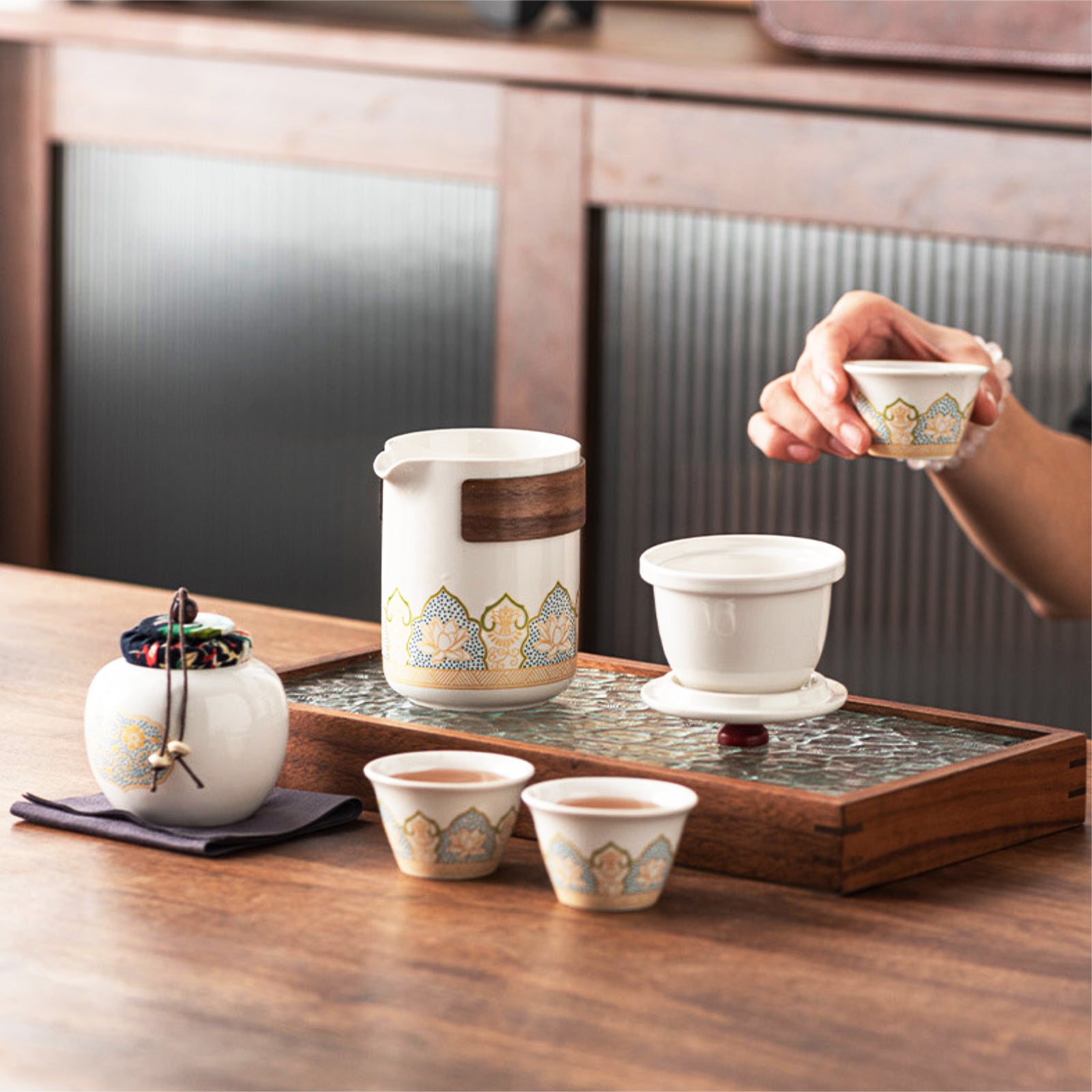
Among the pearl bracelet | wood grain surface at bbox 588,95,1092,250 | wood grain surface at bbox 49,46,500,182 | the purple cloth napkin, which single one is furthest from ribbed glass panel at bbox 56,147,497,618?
the purple cloth napkin

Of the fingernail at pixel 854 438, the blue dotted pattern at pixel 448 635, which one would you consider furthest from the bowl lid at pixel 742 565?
the fingernail at pixel 854 438

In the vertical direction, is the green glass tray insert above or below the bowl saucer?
below

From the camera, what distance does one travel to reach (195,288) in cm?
306

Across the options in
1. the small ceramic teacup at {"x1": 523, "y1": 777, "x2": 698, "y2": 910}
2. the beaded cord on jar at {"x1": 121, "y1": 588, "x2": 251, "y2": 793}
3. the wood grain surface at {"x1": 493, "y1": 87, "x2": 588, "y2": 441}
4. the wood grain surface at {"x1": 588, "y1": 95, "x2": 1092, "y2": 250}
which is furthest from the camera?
the wood grain surface at {"x1": 493, "y1": 87, "x2": 588, "y2": 441}

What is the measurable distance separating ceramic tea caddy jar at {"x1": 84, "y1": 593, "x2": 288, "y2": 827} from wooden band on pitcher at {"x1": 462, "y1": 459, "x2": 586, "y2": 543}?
151mm

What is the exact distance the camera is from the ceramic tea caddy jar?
3.47 feet

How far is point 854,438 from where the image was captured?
1362 millimetres

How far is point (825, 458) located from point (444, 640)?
1498 mm

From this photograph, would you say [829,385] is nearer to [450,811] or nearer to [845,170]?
[450,811]

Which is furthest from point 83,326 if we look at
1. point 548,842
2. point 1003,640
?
point 548,842

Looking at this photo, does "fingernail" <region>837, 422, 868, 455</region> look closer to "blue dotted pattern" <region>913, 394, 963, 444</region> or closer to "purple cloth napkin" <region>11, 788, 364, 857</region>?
"blue dotted pattern" <region>913, 394, 963, 444</region>

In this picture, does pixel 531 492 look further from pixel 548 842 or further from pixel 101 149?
pixel 101 149

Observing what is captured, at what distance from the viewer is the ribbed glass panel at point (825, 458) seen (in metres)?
2.45

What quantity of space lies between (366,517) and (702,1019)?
2.16 meters
